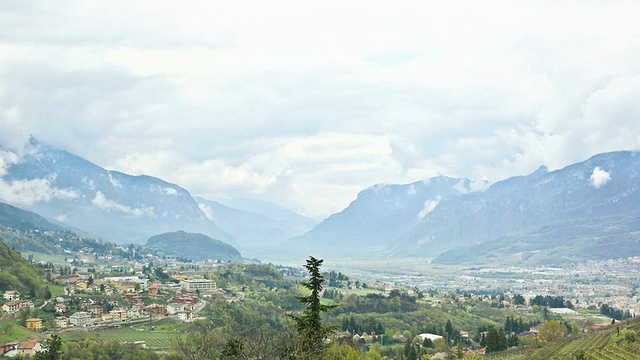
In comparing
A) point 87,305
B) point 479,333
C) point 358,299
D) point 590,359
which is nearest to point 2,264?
point 87,305

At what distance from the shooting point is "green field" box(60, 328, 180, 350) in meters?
80.0

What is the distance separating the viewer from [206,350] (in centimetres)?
2506

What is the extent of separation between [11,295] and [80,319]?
42.0ft

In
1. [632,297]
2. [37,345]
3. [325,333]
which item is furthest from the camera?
[632,297]

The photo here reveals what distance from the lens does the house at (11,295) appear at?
95.2m

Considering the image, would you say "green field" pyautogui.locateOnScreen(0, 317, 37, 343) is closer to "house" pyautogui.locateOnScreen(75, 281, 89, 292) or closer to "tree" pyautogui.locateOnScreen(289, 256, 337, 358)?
"house" pyautogui.locateOnScreen(75, 281, 89, 292)

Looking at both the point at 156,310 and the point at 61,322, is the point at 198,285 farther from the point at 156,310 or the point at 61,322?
the point at 61,322

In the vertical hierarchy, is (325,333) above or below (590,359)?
above

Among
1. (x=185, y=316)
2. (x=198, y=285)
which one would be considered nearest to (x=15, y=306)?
(x=185, y=316)

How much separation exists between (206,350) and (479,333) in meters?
74.8

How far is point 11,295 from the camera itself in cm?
9606

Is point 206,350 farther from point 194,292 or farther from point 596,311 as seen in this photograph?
point 596,311

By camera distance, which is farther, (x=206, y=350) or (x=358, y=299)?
(x=358, y=299)

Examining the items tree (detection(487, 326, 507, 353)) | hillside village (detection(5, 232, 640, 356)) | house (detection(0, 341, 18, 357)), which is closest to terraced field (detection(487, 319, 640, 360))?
tree (detection(487, 326, 507, 353))
